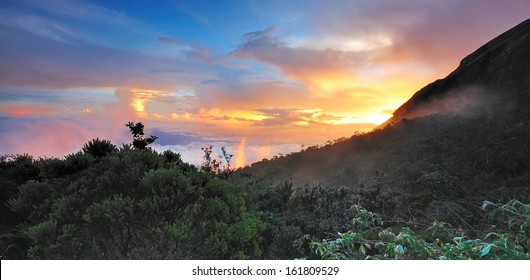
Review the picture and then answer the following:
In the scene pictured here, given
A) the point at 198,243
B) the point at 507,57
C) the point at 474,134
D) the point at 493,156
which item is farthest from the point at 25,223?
the point at 507,57

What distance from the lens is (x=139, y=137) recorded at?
630cm

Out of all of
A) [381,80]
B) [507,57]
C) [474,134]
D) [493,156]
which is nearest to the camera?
[381,80]

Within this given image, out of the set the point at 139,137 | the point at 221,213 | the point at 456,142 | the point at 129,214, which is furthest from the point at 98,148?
the point at 456,142

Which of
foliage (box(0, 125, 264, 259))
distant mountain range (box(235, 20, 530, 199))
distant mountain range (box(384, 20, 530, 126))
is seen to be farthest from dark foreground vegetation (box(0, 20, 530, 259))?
distant mountain range (box(384, 20, 530, 126))

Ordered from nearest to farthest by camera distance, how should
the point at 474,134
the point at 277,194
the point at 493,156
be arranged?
the point at 277,194
the point at 493,156
the point at 474,134

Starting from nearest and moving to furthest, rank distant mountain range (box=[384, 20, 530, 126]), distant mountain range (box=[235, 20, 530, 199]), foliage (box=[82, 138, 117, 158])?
foliage (box=[82, 138, 117, 158]) → distant mountain range (box=[235, 20, 530, 199]) → distant mountain range (box=[384, 20, 530, 126])

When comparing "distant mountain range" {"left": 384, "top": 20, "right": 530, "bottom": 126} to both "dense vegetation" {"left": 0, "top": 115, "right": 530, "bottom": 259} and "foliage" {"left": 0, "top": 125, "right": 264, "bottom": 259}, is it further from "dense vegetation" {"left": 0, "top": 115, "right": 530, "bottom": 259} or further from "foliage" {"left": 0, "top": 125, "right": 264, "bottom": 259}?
"foliage" {"left": 0, "top": 125, "right": 264, "bottom": 259}

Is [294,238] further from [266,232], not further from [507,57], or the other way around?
[507,57]

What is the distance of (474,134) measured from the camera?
17.5 m

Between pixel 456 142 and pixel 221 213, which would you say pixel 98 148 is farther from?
pixel 456 142

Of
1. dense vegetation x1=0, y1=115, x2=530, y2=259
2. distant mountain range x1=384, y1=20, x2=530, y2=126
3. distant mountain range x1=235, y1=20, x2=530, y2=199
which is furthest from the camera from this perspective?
distant mountain range x1=384, y1=20, x2=530, y2=126

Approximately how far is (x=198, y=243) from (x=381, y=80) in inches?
160

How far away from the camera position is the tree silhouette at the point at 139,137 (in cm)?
627

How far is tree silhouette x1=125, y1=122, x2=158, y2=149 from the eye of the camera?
247 inches
